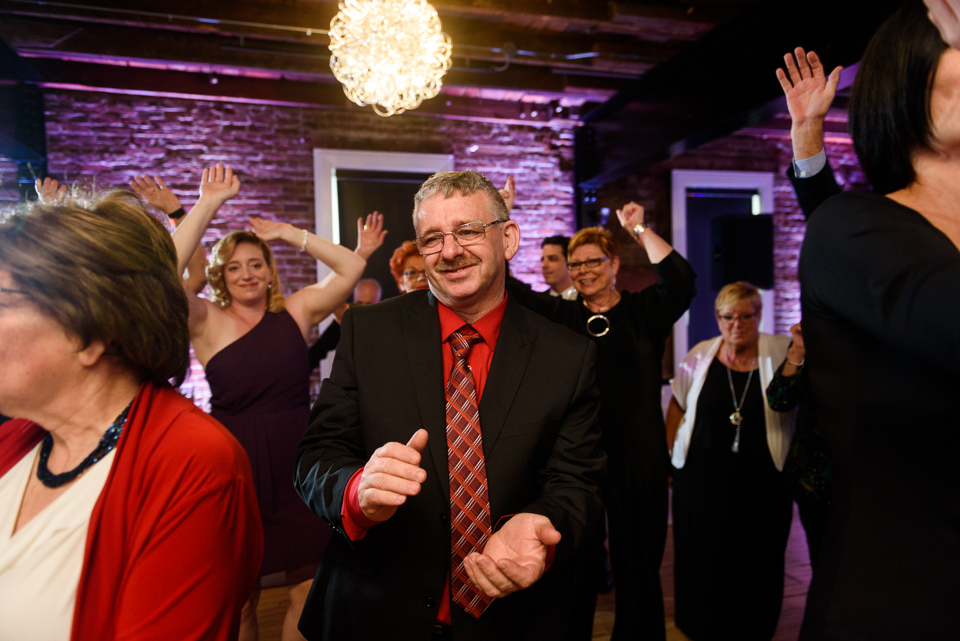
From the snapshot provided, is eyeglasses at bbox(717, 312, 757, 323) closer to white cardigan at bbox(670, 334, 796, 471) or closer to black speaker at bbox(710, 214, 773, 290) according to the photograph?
white cardigan at bbox(670, 334, 796, 471)

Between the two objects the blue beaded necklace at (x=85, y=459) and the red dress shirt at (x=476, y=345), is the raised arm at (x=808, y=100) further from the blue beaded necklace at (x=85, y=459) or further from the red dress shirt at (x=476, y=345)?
the blue beaded necklace at (x=85, y=459)

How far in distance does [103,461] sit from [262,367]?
153cm

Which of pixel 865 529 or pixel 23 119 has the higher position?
pixel 23 119

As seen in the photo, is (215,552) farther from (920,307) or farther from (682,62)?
(682,62)

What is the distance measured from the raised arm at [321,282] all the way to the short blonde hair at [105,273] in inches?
68.2

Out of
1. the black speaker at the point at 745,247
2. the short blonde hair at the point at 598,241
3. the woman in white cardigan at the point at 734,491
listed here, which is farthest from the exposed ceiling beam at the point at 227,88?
the woman in white cardigan at the point at 734,491

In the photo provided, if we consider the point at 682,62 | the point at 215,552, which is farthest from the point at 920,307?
the point at 682,62

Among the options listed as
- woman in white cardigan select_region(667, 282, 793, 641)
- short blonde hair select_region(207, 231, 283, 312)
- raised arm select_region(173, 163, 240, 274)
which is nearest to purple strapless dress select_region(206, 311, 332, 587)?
short blonde hair select_region(207, 231, 283, 312)

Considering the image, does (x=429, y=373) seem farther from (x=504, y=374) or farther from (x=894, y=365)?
(x=894, y=365)

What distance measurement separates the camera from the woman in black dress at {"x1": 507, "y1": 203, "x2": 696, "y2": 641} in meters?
2.62

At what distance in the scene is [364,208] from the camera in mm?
5512

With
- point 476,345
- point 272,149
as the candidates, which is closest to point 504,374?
point 476,345

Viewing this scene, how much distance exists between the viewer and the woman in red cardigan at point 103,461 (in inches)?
39.6

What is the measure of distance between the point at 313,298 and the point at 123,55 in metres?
3.14
